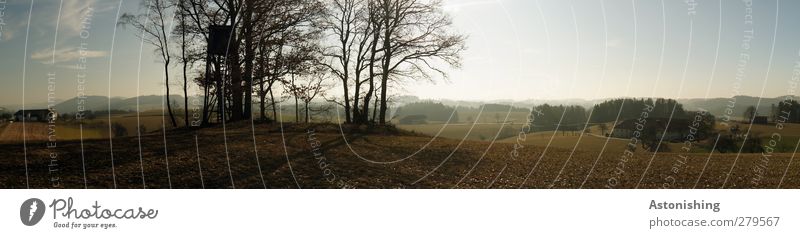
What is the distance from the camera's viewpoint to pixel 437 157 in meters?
19.4

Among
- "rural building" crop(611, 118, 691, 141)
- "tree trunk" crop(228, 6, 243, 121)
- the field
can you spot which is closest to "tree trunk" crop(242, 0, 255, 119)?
"tree trunk" crop(228, 6, 243, 121)

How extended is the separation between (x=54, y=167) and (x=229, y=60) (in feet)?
38.5

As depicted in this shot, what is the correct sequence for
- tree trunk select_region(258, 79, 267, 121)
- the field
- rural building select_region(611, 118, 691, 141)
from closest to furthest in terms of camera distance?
the field → rural building select_region(611, 118, 691, 141) → tree trunk select_region(258, 79, 267, 121)

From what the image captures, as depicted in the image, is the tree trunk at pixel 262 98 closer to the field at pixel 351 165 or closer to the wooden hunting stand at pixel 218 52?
the wooden hunting stand at pixel 218 52

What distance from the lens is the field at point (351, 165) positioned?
48.9ft

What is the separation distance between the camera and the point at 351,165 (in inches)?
686

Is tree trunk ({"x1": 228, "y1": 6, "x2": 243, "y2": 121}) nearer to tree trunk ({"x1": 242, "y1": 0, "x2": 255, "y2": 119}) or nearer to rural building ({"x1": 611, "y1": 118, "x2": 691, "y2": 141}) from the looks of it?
tree trunk ({"x1": 242, "y1": 0, "x2": 255, "y2": 119})

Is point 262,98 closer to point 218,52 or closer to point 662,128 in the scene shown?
point 218,52

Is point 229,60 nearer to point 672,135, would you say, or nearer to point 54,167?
point 54,167

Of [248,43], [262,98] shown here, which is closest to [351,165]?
[248,43]

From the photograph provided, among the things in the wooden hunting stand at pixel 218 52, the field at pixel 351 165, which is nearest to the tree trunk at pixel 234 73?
the wooden hunting stand at pixel 218 52

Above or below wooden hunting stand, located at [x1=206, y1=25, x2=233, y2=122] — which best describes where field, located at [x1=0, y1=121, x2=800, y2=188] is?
below

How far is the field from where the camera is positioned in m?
14.9

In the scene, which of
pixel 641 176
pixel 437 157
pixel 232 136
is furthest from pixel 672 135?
pixel 232 136
